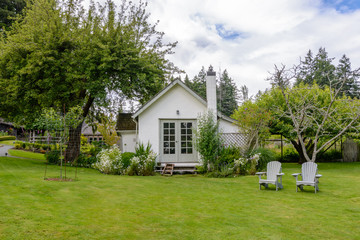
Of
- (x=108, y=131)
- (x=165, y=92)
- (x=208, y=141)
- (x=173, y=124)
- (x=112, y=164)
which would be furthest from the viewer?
(x=108, y=131)

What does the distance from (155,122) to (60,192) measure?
8064mm

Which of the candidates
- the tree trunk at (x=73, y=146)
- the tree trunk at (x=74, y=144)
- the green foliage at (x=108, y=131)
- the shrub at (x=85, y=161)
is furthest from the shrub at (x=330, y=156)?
the tree trunk at (x=73, y=146)

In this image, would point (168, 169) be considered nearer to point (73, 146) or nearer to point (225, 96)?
point (73, 146)

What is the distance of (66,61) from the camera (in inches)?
664

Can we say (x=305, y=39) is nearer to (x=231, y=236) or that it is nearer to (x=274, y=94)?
(x=274, y=94)

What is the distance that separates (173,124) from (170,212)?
9394 mm

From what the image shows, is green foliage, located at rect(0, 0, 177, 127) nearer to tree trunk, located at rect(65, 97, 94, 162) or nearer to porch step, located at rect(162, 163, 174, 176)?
tree trunk, located at rect(65, 97, 94, 162)

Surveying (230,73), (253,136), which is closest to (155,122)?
(253,136)

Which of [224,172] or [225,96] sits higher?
[225,96]

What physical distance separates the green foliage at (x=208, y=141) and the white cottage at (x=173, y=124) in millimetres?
1276

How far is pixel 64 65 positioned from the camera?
1670 centimetres

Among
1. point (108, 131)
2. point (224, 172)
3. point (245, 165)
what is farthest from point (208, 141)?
point (108, 131)

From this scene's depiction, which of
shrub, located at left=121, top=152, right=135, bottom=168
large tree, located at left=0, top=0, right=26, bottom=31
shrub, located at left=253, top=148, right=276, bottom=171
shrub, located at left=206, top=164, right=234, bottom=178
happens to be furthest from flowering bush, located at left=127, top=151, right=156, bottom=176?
large tree, located at left=0, top=0, right=26, bottom=31

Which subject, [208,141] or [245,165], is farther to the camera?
[208,141]
